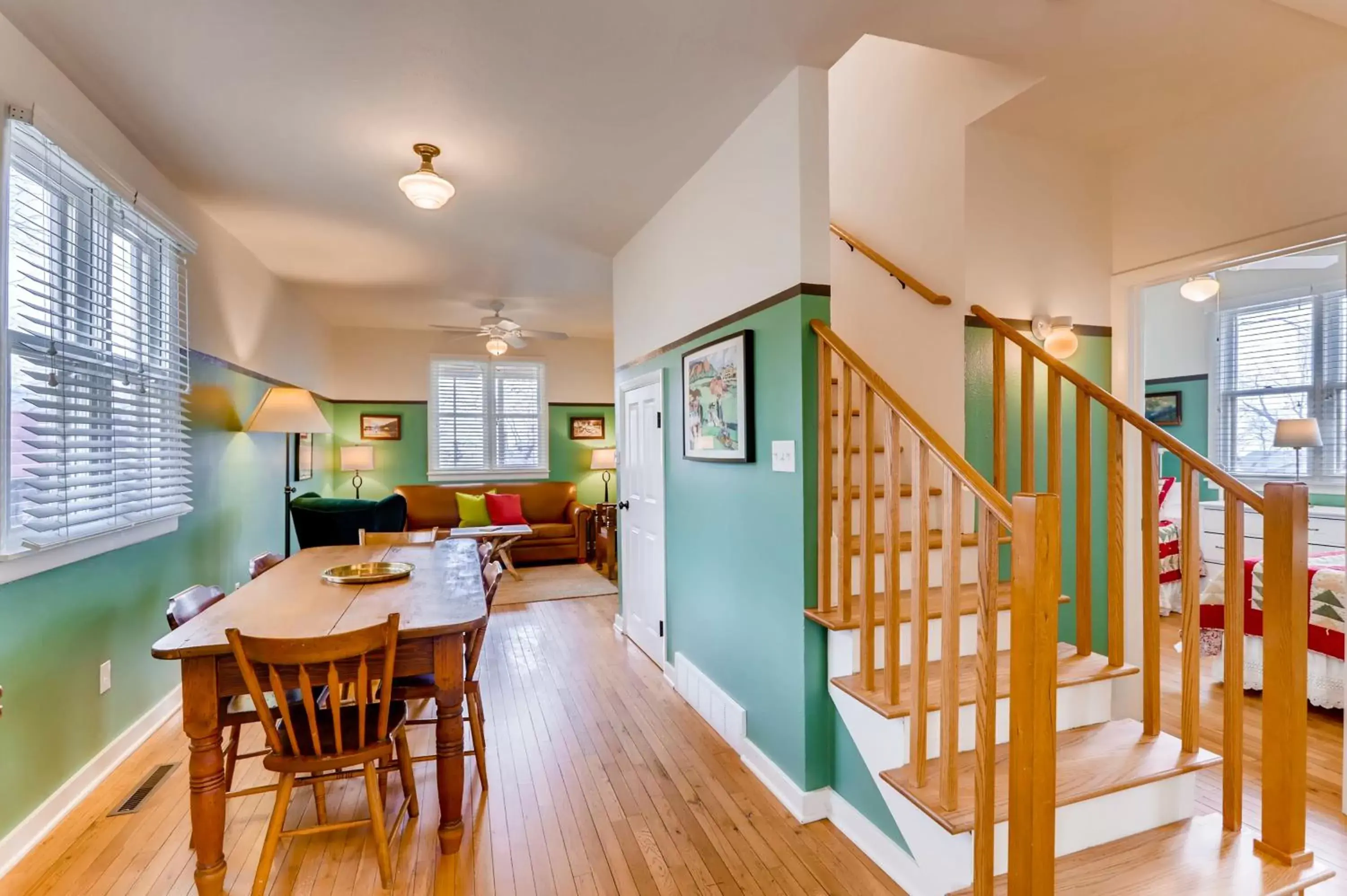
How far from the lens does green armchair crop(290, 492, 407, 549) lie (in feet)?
15.9

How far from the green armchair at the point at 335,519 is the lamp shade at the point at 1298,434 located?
6664 mm

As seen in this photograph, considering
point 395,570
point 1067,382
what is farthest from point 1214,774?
point 395,570

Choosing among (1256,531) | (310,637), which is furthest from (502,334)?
(1256,531)

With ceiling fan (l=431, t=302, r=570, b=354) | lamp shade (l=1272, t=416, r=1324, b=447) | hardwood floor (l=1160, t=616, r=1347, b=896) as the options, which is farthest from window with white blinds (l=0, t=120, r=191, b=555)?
lamp shade (l=1272, t=416, r=1324, b=447)

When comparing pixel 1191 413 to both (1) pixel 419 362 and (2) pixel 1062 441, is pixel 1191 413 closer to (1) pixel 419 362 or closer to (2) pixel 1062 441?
(2) pixel 1062 441

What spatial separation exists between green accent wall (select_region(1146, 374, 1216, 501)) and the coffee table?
6.42m

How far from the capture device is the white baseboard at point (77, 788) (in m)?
2.02

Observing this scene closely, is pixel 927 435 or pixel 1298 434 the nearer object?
pixel 927 435

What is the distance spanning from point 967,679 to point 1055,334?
1677 mm

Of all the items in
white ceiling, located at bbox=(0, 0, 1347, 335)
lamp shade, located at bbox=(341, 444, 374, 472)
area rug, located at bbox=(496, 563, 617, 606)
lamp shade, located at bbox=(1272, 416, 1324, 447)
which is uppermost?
white ceiling, located at bbox=(0, 0, 1347, 335)

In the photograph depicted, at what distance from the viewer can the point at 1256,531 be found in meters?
4.84

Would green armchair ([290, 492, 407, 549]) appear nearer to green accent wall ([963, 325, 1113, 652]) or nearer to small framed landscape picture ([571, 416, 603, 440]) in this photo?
small framed landscape picture ([571, 416, 603, 440])

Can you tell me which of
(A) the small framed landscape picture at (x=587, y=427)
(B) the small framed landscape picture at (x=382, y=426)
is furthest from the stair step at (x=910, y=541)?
(B) the small framed landscape picture at (x=382, y=426)

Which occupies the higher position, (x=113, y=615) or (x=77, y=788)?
(x=113, y=615)
